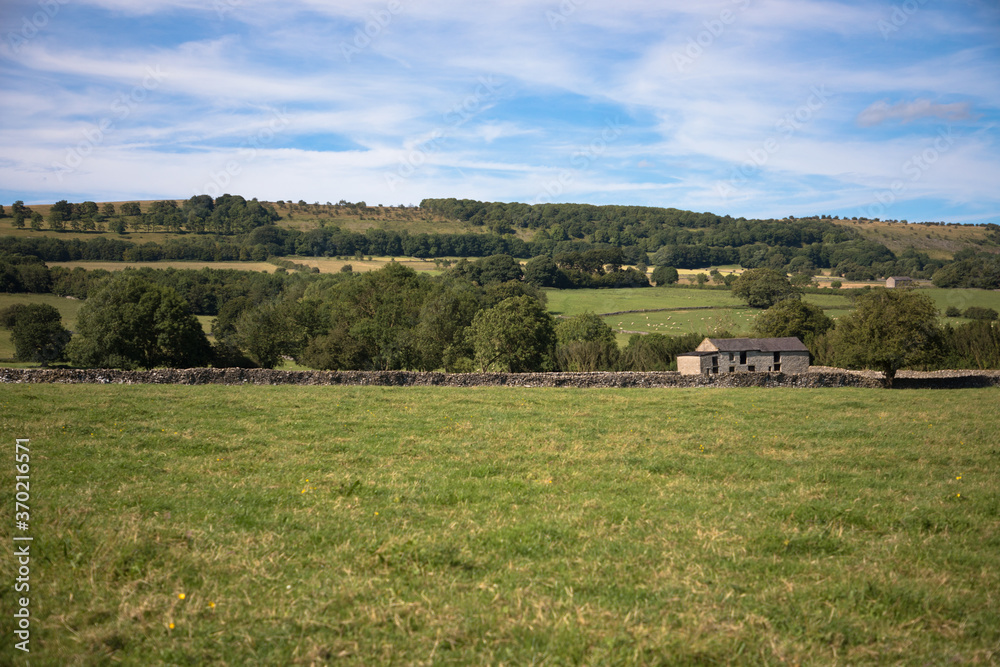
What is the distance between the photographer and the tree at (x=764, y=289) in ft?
311

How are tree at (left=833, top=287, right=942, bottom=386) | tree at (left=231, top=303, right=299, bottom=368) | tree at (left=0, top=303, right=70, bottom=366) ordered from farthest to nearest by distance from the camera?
1. tree at (left=231, top=303, right=299, bottom=368)
2. tree at (left=0, top=303, right=70, bottom=366)
3. tree at (left=833, top=287, right=942, bottom=386)

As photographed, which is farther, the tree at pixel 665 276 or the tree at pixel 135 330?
the tree at pixel 665 276

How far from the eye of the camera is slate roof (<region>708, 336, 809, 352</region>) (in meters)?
49.5

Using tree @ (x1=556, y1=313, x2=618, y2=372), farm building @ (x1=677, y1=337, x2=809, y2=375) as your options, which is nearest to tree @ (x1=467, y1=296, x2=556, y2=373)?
tree @ (x1=556, y1=313, x2=618, y2=372)

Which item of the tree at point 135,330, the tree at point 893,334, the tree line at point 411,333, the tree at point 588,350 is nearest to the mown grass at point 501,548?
the tree at point 893,334

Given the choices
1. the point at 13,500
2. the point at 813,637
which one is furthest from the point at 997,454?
the point at 13,500

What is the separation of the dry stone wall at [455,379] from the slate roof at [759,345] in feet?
53.0

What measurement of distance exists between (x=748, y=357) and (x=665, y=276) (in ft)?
263

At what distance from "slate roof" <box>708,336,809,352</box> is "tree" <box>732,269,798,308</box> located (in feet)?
149

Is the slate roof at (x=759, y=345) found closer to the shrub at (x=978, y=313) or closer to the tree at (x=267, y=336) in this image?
the shrub at (x=978, y=313)

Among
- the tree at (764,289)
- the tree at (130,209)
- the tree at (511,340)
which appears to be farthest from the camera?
the tree at (130,209)

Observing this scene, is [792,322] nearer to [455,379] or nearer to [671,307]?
[671,307]

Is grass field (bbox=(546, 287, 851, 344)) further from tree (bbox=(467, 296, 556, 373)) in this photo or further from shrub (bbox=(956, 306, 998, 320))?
tree (bbox=(467, 296, 556, 373))

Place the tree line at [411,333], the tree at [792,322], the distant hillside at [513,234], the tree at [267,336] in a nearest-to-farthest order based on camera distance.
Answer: the tree line at [411,333]
the tree at [267,336]
the tree at [792,322]
the distant hillside at [513,234]
